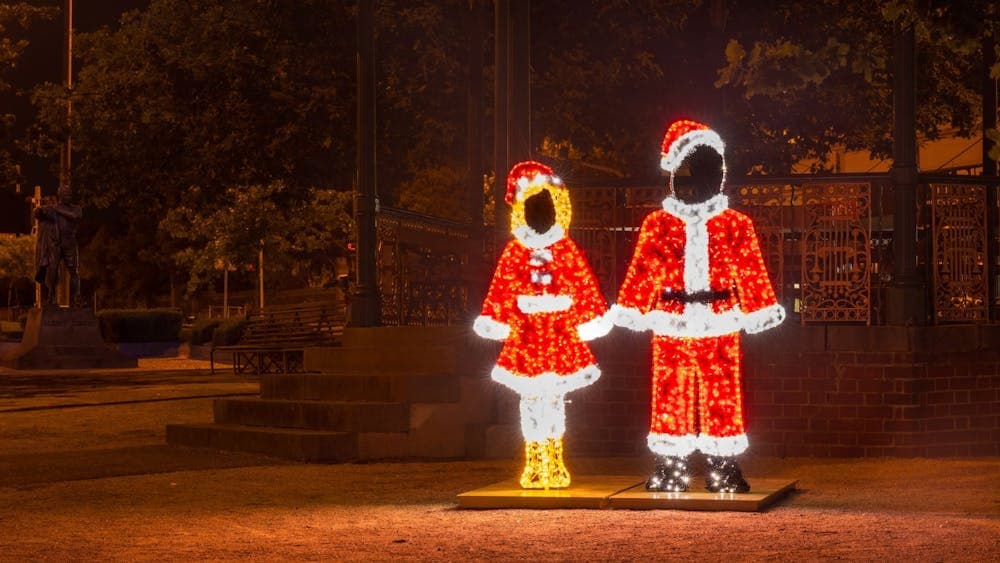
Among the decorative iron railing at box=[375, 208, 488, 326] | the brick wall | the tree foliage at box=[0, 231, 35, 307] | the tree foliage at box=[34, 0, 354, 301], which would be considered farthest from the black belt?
the tree foliage at box=[0, 231, 35, 307]

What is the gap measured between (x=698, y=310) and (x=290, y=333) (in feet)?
54.0

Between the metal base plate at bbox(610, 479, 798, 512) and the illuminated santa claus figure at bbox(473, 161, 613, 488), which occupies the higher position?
the illuminated santa claus figure at bbox(473, 161, 613, 488)

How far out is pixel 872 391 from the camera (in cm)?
1394

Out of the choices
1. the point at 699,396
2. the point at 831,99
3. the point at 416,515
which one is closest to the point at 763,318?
the point at 699,396

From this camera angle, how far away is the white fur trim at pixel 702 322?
1084cm

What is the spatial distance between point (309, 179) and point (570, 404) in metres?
16.4

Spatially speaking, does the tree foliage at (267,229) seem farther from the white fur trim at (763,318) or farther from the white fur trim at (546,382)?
the white fur trim at (763,318)

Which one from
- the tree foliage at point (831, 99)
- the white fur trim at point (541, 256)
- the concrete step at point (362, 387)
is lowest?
the concrete step at point (362, 387)

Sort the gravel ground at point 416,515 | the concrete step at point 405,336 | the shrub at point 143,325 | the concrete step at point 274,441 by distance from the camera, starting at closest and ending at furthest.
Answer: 1. the gravel ground at point 416,515
2. the concrete step at point 274,441
3. the concrete step at point 405,336
4. the shrub at point 143,325

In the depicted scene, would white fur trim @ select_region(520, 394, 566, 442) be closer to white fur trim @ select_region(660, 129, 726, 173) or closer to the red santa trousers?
the red santa trousers

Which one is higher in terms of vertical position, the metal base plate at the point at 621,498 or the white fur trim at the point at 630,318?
the white fur trim at the point at 630,318

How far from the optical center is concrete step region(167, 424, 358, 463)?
14.4m

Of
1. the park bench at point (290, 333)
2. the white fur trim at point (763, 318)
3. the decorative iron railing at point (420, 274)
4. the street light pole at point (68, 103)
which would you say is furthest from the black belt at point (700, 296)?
the street light pole at point (68, 103)

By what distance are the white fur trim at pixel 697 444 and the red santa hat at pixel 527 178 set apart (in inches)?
72.3
